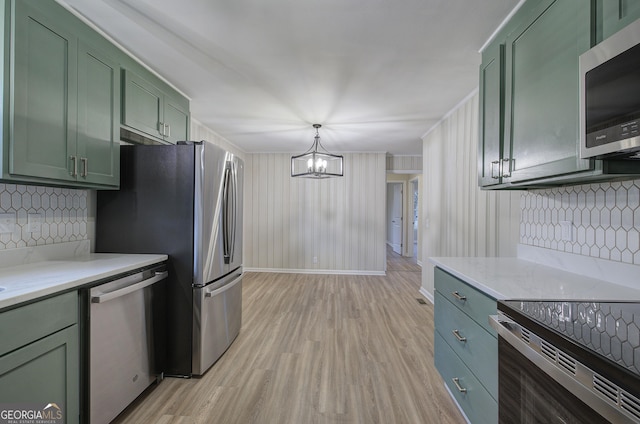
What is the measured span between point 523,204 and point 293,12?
6.80ft

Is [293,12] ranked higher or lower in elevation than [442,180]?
higher

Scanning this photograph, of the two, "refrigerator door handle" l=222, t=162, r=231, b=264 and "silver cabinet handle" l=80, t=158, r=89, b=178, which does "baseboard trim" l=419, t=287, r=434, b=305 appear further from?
"silver cabinet handle" l=80, t=158, r=89, b=178

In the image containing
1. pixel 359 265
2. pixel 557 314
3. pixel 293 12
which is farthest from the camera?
pixel 359 265

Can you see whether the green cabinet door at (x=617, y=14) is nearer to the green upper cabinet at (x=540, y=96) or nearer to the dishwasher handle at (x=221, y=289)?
the green upper cabinet at (x=540, y=96)

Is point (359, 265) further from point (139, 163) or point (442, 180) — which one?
point (139, 163)

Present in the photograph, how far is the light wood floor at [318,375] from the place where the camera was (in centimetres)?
171

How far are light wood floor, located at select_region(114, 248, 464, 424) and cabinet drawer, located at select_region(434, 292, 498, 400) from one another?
1.60 ft

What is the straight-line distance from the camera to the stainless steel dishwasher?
1.46 meters

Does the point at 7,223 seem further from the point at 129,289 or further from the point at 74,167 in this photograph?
the point at 129,289

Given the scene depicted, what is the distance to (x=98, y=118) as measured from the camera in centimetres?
186

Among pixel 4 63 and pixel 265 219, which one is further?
pixel 265 219

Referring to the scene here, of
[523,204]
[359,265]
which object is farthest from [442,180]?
[359,265]

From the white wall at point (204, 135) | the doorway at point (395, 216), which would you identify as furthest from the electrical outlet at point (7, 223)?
the doorway at point (395, 216)

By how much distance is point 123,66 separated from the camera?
2.06 m
